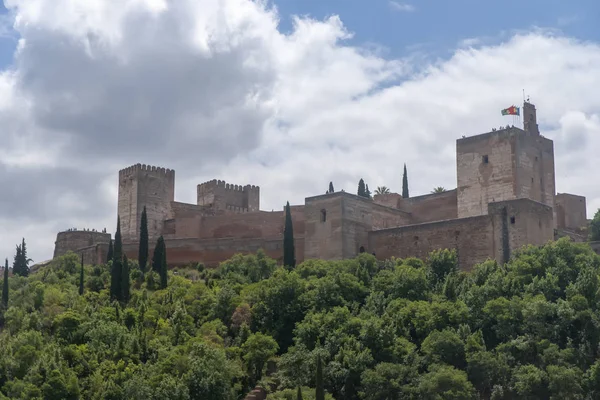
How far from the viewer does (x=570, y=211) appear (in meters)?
53.7

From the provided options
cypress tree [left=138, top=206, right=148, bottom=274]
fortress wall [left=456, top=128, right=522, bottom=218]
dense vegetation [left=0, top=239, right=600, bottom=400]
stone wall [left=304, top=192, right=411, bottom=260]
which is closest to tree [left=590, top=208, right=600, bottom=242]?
fortress wall [left=456, top=128, right=522, bottom=218]

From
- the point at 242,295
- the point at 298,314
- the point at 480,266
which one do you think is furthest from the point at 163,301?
the point at 480,266

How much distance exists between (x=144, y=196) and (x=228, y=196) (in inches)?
209

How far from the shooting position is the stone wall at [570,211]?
175ft

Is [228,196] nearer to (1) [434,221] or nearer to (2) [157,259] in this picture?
(2) [157,259]

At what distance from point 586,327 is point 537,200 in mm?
14147

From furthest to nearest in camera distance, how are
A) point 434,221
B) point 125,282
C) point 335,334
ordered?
1. point 434,221
2. point 125,282
3. point 335,334

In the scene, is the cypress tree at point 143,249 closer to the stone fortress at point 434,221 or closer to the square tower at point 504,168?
the stone fortress at point 434,221

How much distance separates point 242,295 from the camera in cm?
4381

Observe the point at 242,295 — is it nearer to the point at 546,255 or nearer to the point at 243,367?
the point at 243,367

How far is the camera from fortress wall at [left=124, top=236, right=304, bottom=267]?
5200 centimetres

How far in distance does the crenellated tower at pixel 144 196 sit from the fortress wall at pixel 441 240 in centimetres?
1414

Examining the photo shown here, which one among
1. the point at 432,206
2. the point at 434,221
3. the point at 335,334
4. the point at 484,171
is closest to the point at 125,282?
the point at 335,334

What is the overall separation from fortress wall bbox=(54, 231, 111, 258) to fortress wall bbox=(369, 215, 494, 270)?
1658 cm
